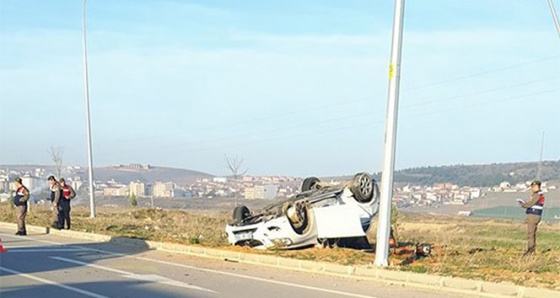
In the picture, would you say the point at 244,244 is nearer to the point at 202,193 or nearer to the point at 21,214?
the point at 21,214

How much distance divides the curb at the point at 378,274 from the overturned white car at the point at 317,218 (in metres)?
1.16

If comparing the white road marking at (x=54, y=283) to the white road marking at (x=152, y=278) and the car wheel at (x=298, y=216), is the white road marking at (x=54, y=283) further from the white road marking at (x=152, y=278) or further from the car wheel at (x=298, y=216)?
the car wheel at (x=298, y=216)

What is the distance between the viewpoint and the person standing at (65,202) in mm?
26375

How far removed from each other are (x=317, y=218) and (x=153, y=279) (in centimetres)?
524

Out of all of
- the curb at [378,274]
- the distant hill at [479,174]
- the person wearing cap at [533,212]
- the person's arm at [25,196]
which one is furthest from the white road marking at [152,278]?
the distant hill at [479,174]

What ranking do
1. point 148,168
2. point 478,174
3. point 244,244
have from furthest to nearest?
point 148,168
point 478,174
point 244,244

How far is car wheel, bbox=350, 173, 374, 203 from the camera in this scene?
762 inches

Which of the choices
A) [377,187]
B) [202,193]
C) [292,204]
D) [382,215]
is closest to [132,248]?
[292,204]

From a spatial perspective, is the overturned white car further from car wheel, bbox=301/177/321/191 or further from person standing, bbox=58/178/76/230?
person standing, bbox=58/178/76/230

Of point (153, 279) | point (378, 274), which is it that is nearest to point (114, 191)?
point (153, 279)

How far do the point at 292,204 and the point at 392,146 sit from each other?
4122mm

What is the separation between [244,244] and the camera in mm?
20094

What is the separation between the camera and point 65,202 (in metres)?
26.7

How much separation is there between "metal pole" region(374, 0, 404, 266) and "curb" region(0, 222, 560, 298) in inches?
23.5
